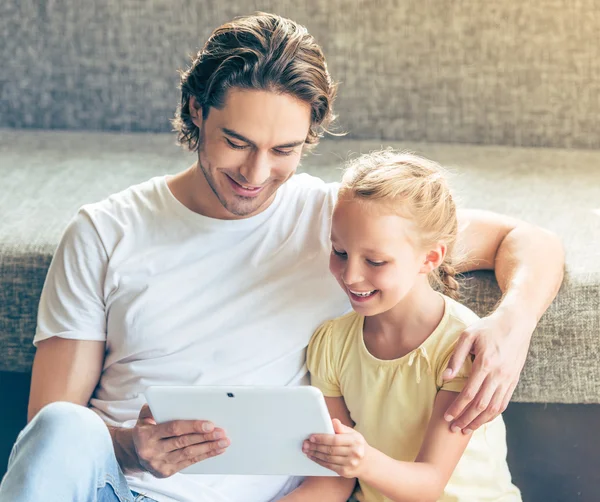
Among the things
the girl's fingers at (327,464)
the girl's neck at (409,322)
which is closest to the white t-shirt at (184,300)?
the girl's neck at (409,322)

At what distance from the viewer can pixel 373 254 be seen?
1.21m

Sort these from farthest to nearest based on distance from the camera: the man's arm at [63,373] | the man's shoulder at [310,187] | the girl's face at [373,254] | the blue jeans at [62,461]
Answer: the man's shoulder at [310,187], the man's arm at [63,373], the girl's face at [373,254], the blue jeans at [62,461]

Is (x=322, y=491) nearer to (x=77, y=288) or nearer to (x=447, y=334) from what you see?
(x=447, y=334)

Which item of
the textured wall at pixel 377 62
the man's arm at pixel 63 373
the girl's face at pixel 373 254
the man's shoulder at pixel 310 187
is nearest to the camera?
the girl's face at pixel 373 254

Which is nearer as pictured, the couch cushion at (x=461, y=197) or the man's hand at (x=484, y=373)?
the man's hand at (x=484, y=373)

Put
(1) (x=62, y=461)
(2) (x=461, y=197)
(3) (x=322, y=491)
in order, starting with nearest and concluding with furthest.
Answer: (1) (x=62, y=461), (3) (x=322, y=491), (2) (x=461, y=197)

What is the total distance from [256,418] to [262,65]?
51cm

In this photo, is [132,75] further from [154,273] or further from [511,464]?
[511,464]

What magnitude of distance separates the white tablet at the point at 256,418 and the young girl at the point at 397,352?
35mm

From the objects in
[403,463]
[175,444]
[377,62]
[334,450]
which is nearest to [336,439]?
[334,450]

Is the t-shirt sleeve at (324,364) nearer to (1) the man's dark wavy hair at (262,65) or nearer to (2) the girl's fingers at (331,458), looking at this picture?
(2) the girl's fingers at (331,458)

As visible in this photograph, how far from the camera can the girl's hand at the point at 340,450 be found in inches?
44.7

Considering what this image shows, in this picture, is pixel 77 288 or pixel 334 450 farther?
pixel 77 288

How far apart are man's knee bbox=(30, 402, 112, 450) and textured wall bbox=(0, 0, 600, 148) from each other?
1157 mm
